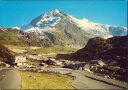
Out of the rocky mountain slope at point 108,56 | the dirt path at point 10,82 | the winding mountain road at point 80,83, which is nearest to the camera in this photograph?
the dirt path at point 10,82

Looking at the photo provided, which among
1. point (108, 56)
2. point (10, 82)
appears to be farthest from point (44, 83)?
point (108, 56)

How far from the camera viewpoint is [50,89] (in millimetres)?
42406

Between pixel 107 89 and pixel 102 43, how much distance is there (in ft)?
279

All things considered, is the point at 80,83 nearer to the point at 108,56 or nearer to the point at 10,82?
the point at 10,82

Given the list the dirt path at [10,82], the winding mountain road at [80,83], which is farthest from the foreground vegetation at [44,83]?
the winding mountain road at [80,83]

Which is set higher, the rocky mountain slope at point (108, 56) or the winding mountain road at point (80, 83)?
the rocky mountain slope at point (108, 56)

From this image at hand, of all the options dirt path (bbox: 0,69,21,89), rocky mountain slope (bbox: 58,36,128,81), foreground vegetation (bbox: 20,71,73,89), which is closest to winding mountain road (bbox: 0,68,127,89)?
dirt path (bbox: 0,69,21,89)

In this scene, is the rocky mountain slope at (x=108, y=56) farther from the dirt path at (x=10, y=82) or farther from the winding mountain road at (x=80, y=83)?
the dirt path at (x=10, y=82)

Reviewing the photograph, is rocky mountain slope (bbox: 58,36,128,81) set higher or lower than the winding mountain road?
higher

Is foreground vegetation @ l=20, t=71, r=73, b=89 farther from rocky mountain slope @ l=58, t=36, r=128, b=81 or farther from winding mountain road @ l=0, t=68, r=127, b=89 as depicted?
rocky mountain slope @ l=58, t=36, r=128, b=81

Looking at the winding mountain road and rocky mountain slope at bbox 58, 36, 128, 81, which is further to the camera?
rocky mountain slope at bbox 58, 36, 128, 81

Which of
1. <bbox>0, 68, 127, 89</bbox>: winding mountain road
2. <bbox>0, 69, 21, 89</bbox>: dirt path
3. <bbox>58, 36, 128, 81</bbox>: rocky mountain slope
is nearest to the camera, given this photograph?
<bbox>0, 69, 21, 89</bbox>: dirt path

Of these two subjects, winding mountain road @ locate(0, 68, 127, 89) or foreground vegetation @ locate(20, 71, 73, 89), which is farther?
winding mountain road @ locate(0, 68, 127, 89)

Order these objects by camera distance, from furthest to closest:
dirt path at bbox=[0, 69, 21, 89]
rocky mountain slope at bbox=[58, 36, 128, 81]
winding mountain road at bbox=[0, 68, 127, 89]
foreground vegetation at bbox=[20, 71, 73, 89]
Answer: rocky mountain slope at bbox=[58, 36, 128, 81] → winding mountain road at bbox=[0, 68, 127, 89] → dirt path at bbox=[0, 69, 21, 89] → foreground vegetation at bbox=[20, 71, 73, 89]
